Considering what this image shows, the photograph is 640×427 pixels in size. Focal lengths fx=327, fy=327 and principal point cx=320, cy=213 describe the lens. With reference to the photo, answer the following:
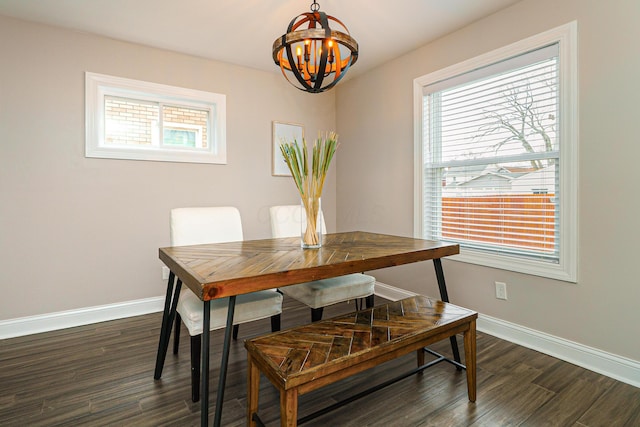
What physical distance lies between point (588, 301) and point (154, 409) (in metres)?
2.71

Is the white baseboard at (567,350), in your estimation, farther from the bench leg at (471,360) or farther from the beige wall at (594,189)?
the bench leg at (471,360)

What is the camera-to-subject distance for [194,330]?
1.76 meters

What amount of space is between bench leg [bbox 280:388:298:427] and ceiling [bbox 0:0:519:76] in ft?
8.26

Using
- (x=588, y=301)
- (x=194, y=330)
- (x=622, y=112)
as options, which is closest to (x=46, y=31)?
(x=194, y=330)

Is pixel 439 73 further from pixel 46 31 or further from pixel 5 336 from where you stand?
pixel 5 336

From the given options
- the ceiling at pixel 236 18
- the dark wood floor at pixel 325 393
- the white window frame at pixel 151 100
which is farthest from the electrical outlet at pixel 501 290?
the white window frame at pixel 151 100

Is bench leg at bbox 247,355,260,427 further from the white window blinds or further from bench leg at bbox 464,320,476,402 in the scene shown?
the white window blinds

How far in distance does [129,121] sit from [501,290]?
3.66 m

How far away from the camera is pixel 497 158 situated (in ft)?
8.64

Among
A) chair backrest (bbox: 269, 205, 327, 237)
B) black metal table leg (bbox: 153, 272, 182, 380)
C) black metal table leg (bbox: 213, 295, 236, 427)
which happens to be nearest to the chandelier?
chair backrest (bbox: 269, 205, 327, 237)

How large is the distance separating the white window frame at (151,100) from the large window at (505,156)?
210cm

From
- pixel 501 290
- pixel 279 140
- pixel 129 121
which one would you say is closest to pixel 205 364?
pixel 501 290

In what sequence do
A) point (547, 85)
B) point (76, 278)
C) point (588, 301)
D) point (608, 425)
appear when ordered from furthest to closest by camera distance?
point (76, 278) < point (547, 85) < point (588, 301) < point (608, 425)

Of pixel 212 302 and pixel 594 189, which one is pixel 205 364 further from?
pixel 594 189
